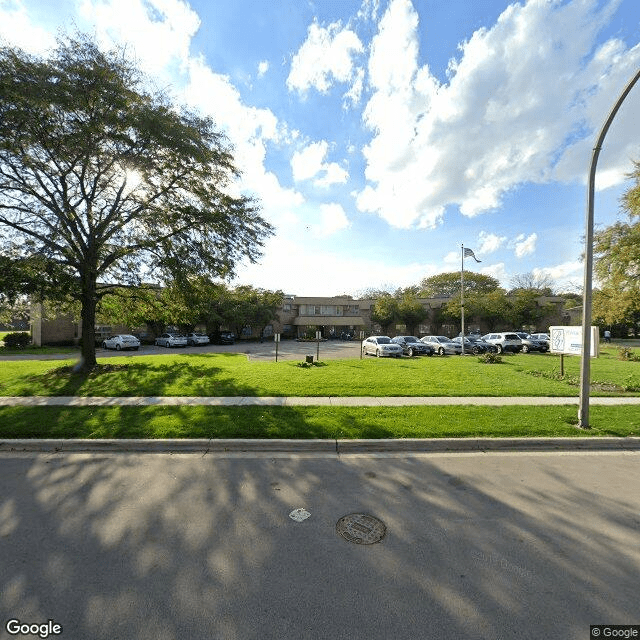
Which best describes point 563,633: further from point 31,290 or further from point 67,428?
point 31,290

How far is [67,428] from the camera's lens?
22.7ft

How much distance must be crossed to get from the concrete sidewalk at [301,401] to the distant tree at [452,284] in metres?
65.0

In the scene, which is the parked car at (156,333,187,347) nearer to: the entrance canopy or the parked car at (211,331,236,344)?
the parked car at (211,331,236,344)

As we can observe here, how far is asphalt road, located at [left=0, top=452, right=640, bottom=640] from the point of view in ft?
8.56

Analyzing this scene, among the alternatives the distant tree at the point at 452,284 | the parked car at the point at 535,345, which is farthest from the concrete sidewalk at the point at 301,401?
the distant tree at the point at 452,284

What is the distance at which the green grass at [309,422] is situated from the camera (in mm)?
6625

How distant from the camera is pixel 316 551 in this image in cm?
340

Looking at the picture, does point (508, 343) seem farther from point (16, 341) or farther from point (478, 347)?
point (16, 341)

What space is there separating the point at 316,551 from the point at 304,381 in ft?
28.0

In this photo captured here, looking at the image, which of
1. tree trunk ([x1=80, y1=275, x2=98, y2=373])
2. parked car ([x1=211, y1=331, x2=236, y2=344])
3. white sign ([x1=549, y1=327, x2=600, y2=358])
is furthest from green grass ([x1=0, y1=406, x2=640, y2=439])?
parked car ([x1=211, y1=331, x2=236, y2=344])

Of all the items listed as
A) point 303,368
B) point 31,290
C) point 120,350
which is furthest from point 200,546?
point 120,350

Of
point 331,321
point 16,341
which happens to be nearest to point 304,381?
point 16,341

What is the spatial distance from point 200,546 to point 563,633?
130 inches

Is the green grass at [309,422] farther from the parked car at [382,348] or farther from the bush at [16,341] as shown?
the bush at [16,341]
